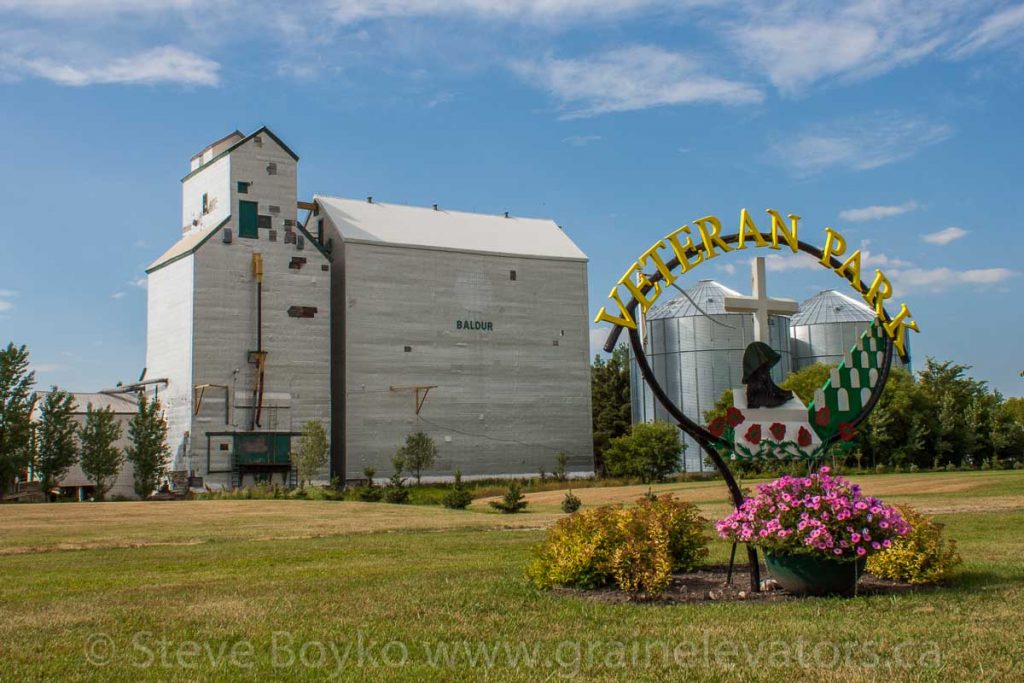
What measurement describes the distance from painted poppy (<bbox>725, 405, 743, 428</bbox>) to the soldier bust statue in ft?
0.94

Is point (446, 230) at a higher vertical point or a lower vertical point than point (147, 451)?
higher

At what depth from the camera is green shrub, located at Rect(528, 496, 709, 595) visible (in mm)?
11625

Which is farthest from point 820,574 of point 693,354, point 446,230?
point 446,230

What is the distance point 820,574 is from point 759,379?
9.92 ft

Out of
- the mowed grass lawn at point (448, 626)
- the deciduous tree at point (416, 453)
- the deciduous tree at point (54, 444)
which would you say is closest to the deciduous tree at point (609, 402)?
the deciduous tree at point (416, 453)

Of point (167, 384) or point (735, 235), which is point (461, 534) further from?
point (167, 384)

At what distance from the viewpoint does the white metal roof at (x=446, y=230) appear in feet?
250

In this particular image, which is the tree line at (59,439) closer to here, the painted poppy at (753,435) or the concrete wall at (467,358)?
the concrete wall at (467,358)

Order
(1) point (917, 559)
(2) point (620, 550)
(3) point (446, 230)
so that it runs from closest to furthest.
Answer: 1. (2) point (620, 550)
2. (1) point (917, 559)
3. (3) point (446, 230)

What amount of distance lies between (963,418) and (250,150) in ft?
195

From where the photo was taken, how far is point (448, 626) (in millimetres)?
9805

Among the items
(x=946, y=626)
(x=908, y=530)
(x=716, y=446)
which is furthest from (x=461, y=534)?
(x=946, y=626)

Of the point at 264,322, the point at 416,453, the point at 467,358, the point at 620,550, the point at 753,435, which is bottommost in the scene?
the point at 620,550

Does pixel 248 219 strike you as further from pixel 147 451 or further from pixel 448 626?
pixel 448 626
